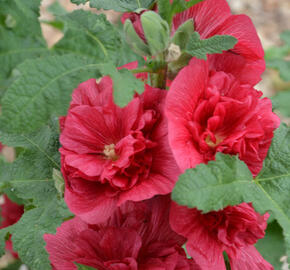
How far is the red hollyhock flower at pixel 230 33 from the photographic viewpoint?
0.91 m

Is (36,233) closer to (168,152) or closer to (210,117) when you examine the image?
(168,152)

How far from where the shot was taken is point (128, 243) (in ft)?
2.97

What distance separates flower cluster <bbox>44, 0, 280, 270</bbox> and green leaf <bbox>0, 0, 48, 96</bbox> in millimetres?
134

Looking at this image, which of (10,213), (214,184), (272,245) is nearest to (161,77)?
(214,184)

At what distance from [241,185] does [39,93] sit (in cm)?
41

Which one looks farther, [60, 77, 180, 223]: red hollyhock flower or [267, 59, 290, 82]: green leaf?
[267, 59, 290, 82]: green leaf

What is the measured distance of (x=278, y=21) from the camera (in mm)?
3932

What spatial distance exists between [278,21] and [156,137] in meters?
3.44

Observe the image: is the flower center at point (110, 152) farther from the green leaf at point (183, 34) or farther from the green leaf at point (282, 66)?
the green leaf at point (282, 66)

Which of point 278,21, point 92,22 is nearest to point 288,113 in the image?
point 92,22

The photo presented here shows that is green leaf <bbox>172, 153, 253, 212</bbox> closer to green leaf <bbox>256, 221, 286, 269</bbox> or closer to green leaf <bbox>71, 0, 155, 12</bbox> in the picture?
green leaf <bbox>71, 0, 155, 12</bbox>

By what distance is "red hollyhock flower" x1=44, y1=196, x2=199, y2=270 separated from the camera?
890mm

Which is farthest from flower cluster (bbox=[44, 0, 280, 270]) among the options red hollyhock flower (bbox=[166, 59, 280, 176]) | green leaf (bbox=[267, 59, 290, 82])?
green leaf (bbox=[267, 59, 290, 82])

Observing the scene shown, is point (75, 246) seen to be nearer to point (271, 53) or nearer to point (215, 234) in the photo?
point (215, 234)
